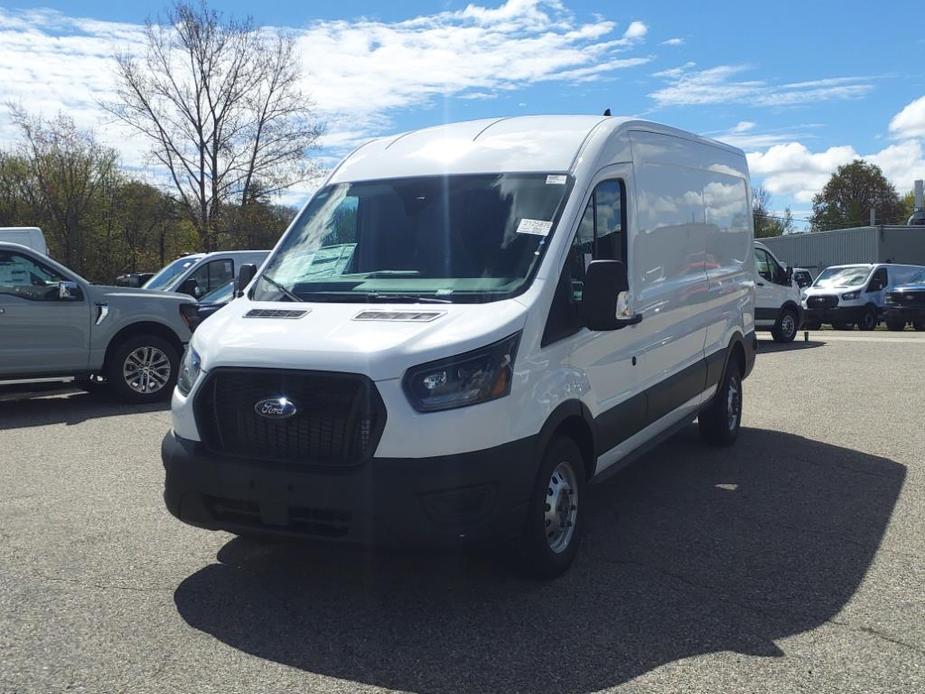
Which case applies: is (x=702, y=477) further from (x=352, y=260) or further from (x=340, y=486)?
(x=340, y=486)

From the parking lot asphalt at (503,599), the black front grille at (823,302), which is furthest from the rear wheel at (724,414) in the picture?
the black front grille at (823,302)

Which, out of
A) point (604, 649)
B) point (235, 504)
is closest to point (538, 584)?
point (604, 649)

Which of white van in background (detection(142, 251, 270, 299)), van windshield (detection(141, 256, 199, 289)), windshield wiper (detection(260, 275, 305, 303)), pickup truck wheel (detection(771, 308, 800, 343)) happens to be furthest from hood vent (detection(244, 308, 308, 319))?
pickup truck wheel (detection(771, 308, 800, 343))

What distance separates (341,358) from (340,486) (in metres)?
0.56

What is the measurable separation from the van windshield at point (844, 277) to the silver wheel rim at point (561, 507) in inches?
877

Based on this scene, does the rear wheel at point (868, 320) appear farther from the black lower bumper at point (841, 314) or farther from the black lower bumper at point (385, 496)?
the black lower bumper at point (385, 496)

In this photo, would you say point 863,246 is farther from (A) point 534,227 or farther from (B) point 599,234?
(A) point 534,227

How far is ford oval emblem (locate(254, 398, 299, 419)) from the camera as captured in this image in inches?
162

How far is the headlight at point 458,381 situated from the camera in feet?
13.1

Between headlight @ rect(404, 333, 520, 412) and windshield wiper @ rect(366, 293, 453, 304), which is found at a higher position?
windshield wiper @ rect(366, 293, 453, 304)

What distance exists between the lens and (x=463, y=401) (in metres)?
4.00

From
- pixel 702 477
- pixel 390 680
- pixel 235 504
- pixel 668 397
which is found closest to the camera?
pixel 390 680

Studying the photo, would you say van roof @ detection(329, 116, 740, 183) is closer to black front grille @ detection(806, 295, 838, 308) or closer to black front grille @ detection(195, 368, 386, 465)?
black front grille @ detection(195, 368, 386, 465)

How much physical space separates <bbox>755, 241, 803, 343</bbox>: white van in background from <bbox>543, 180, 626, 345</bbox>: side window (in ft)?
43.4
